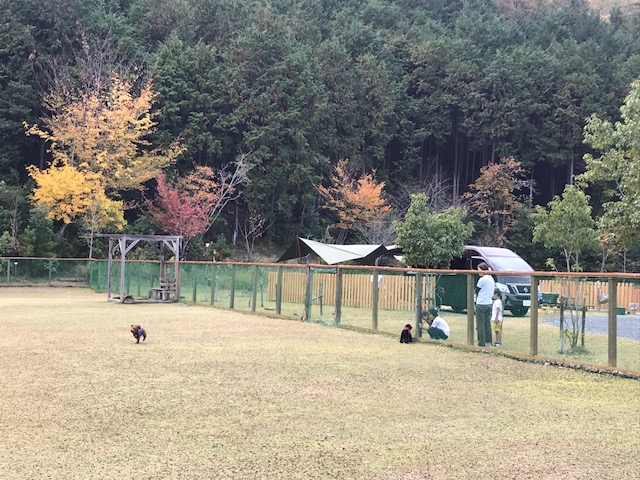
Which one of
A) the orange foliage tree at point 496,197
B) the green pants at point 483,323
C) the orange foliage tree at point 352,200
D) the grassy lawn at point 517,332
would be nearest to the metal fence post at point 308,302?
the grassy lawn at point 517,332

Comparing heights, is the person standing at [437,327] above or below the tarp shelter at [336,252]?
below

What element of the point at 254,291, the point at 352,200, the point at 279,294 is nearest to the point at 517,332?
the point at 279,294

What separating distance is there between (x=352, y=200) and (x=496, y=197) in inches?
502

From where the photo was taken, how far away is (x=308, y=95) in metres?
46.8

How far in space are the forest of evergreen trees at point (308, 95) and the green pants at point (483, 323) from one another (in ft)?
96.2

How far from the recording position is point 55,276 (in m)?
32.5

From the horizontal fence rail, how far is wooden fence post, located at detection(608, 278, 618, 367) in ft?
0.04

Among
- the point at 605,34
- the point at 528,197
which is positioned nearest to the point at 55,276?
the point at 528,197

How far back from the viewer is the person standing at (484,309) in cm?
1141

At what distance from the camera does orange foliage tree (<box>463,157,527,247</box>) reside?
49312 millimetres

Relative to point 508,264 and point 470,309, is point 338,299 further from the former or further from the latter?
point 508,264

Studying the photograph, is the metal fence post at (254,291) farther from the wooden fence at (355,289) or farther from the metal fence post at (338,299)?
the metal fence post at (338,299)

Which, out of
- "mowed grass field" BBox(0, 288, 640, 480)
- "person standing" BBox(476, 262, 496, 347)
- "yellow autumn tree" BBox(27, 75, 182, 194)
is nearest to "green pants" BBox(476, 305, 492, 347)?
"person standing" BBox(476, 262, 496, 347)

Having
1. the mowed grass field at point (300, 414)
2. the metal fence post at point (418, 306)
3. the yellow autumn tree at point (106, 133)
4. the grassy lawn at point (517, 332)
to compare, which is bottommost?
the mowed grass field at point (300, 414)
